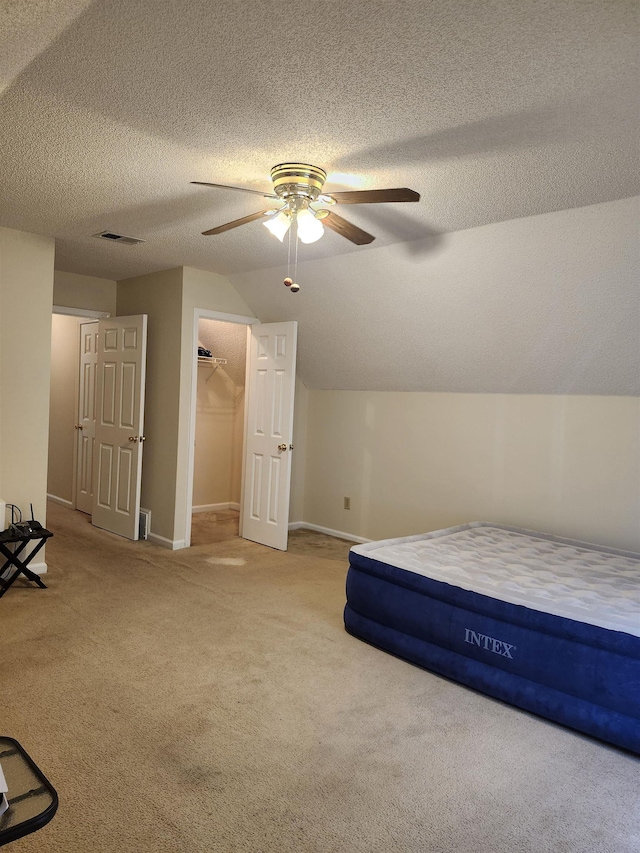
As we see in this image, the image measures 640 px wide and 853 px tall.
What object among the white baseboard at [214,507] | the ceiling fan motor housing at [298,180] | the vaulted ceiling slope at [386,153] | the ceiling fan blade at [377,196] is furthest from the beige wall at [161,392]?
the ceiling fan blade at [377,196]

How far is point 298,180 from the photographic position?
9.64ft

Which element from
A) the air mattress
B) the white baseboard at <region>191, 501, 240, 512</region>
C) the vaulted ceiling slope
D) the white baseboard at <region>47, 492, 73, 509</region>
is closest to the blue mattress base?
the air mattress

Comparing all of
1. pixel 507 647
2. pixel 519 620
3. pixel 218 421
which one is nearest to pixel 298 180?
pixel 519 620

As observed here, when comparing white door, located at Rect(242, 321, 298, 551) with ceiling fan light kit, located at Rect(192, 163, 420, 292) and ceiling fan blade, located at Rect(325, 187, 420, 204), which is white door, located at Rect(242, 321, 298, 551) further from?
ceiling fan blade, located at Rect(325, 187, 420, 204)

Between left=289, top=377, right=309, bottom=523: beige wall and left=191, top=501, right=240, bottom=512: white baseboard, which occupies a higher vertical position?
left=289, top=377, right=309, bottom=523: beige wall

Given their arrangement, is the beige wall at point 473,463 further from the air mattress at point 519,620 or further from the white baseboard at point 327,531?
the air mattress at point 519,620

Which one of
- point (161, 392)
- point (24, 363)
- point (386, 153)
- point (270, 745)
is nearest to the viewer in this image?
point (270, 745)

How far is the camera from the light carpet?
6.67 feet

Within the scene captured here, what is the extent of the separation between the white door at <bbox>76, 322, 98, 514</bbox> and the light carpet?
9.32 ft

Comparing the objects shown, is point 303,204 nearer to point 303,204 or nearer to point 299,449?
point 303,204

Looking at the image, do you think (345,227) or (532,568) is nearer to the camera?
(345,227)

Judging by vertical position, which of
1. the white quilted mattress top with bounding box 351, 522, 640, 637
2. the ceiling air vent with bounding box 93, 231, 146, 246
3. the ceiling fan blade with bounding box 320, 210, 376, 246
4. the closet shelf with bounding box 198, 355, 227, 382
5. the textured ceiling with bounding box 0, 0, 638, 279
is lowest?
the white quilted mattress top with bounding box 351, 522, 640, 637

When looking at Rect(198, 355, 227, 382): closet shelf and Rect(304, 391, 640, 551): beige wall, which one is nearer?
Rect(304, 391, 640, 551): beige wall

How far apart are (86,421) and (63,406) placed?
25.7 inches
